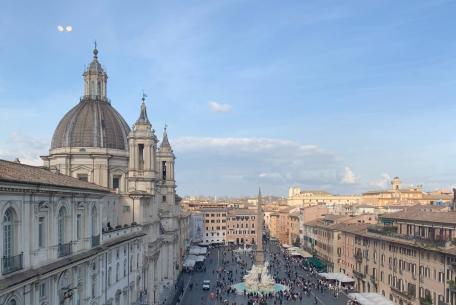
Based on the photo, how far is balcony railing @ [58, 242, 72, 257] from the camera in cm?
2797

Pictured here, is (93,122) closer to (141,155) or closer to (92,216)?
(141,155)

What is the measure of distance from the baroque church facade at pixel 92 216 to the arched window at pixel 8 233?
0.14 feet

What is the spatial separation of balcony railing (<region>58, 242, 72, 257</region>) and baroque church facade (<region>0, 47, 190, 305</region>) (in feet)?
0.17

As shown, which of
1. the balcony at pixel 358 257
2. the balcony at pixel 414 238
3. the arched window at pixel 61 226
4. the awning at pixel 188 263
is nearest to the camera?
the arched window at pixel 61 226

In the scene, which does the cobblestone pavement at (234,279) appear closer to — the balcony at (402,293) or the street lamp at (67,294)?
the balcony at (402,293)

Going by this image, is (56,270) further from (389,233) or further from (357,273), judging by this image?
(357,273)

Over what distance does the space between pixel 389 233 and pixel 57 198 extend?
4474 centimetres

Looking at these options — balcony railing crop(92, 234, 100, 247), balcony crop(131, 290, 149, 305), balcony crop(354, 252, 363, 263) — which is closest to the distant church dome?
balcony crop(131, 290, 149, 305)

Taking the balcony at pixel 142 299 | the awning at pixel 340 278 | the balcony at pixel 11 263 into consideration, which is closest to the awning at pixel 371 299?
the awning at pixel 340 278

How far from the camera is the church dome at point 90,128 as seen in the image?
6088 centimetres

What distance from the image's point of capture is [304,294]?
70.6 m

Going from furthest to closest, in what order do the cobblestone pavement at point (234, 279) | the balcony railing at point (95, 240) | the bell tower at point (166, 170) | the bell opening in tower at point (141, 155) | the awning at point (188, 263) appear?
the awning at point (188, 263)
the bell tower at point (166, 170)
the cobblestone pavement at point (234, 279)
the bell opening in tower at point (141, 155)
the balcony railing at point (95, 240)

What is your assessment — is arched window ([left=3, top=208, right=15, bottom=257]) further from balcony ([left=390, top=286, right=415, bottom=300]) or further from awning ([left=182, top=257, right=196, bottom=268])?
awning ([left=182, top=257, right=196, bottom=268])

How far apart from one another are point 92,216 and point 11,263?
→ 1196 cm
